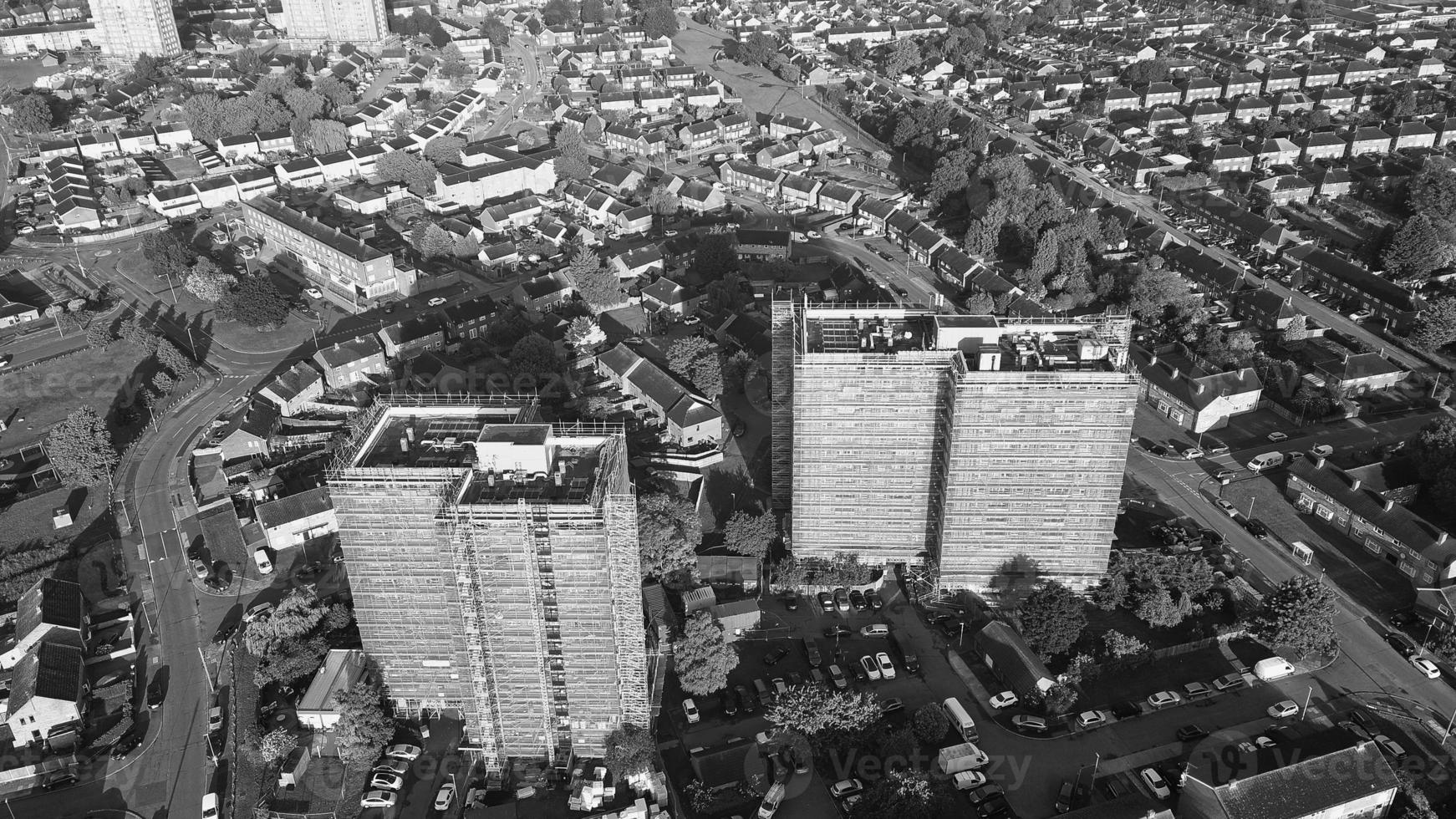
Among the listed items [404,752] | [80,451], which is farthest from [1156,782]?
[80,451]

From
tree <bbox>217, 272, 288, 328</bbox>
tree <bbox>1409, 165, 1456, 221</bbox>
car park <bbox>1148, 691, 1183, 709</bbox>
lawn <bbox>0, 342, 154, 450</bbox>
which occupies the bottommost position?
car park <bbox>1148, 691, 1183, 709</bbox>

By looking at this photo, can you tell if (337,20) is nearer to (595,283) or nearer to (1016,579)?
(595,283)

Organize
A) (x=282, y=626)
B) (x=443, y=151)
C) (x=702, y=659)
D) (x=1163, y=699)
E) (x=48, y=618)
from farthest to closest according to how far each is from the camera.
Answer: (x=443, y=151) < (x=282, y=626) < (x=48, y=618) < (x=702, y=659) < (x=1163, y=699)

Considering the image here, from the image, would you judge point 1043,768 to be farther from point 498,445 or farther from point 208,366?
point 208,366

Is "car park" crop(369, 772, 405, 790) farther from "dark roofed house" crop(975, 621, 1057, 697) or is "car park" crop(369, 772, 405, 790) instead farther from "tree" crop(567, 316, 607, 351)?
"tree" crop(567, 316, 607, 351)

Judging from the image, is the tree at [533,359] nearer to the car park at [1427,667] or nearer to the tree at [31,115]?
the car park at [1427,667]

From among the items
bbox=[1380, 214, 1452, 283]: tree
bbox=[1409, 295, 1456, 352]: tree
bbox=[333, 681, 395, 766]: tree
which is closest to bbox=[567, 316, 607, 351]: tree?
bbox=[333, 681, 395, 766]: tree

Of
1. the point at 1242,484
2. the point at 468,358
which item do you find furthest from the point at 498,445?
the point at 1242,484
